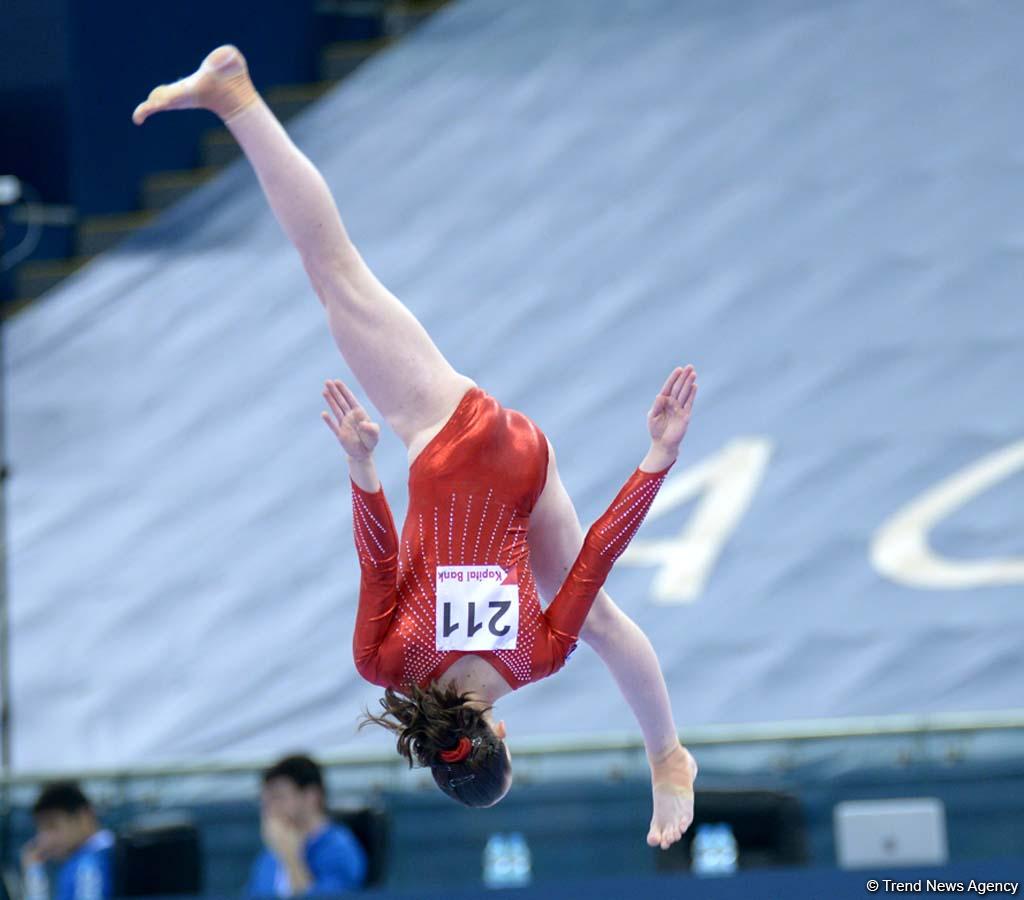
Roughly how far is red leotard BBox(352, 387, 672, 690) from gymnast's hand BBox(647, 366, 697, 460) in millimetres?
54

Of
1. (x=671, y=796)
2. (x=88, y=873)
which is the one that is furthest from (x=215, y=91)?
(x=88, y=873)

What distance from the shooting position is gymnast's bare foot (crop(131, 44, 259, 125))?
338 cm

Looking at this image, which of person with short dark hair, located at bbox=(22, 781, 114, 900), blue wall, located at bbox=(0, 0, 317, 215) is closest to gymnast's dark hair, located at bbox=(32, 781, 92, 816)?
person with short dark hair, located at bbox=(22, 781, 114, 900)

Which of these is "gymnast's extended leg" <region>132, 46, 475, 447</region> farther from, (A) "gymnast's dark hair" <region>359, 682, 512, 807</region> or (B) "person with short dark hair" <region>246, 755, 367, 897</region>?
(B) "person with short dark hair" <region>246, 755, 367, 897</region>

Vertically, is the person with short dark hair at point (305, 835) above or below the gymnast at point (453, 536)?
below

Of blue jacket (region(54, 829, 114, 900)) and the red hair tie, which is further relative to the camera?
blue jacket (region(54, 829, 114, 900))

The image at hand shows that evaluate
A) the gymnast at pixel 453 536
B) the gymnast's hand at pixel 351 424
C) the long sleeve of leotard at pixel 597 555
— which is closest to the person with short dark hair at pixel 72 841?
the gymnast at pixel 453 536

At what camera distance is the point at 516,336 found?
8039 millimetres

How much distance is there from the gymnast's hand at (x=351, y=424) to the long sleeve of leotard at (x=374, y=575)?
2.7 inches

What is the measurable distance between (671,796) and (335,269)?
4.34ft

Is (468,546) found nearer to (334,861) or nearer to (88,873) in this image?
(334,861)

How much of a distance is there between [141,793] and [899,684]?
2837 mm

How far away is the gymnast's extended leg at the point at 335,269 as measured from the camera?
3.38 metres

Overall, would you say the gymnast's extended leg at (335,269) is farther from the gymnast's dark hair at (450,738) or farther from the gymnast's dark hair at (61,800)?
the gymnast's dark hair at (61,800)
